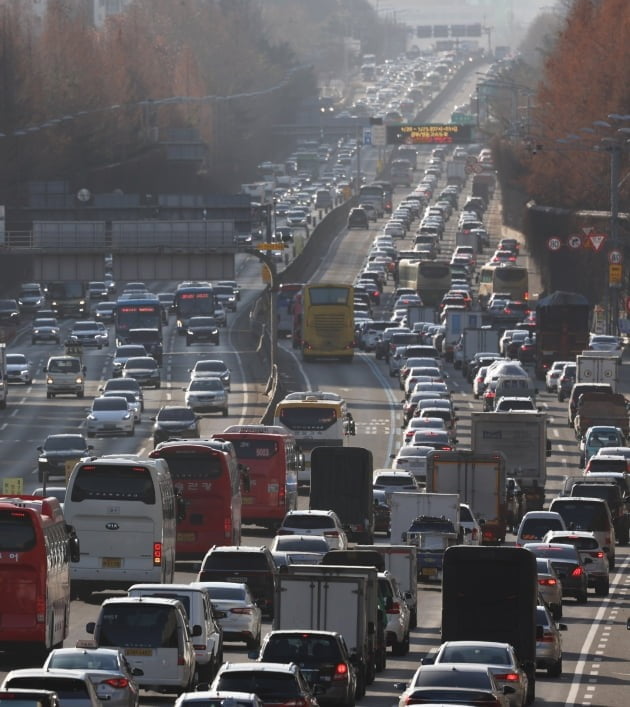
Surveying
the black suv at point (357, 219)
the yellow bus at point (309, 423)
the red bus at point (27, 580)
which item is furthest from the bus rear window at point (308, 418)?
the black suv at point (357, 219)

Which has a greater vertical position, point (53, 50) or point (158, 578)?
point (53, 50)

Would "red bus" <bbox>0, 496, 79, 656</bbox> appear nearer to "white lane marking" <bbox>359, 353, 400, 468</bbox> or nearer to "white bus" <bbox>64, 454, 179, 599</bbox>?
"white bus" <bbox>64, 454, 179, 599</bbox>

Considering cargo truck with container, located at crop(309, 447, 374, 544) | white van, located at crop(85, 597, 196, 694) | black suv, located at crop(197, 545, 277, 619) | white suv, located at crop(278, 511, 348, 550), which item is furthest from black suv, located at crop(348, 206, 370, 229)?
white van, located at crop(85, 597, 196, 694)

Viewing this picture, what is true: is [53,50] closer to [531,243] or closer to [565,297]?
[531,243]

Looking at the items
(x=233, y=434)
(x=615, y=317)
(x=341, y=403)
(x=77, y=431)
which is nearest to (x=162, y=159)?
(x=615, y=317)

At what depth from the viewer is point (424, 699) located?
27.2 meters

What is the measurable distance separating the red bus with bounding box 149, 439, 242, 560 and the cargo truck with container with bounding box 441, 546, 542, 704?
13.3 m

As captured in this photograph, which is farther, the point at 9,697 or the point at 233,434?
the point at 233,434

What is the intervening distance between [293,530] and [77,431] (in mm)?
34162

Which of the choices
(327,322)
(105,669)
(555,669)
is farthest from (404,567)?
(327,322)

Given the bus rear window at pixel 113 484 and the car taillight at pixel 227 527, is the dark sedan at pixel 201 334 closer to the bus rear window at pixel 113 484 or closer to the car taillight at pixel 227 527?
the car taillight at pixel 227 527

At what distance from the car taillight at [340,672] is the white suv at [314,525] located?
17.8 meters

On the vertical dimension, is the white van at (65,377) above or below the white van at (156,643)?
below

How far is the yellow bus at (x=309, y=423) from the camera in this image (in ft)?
223
